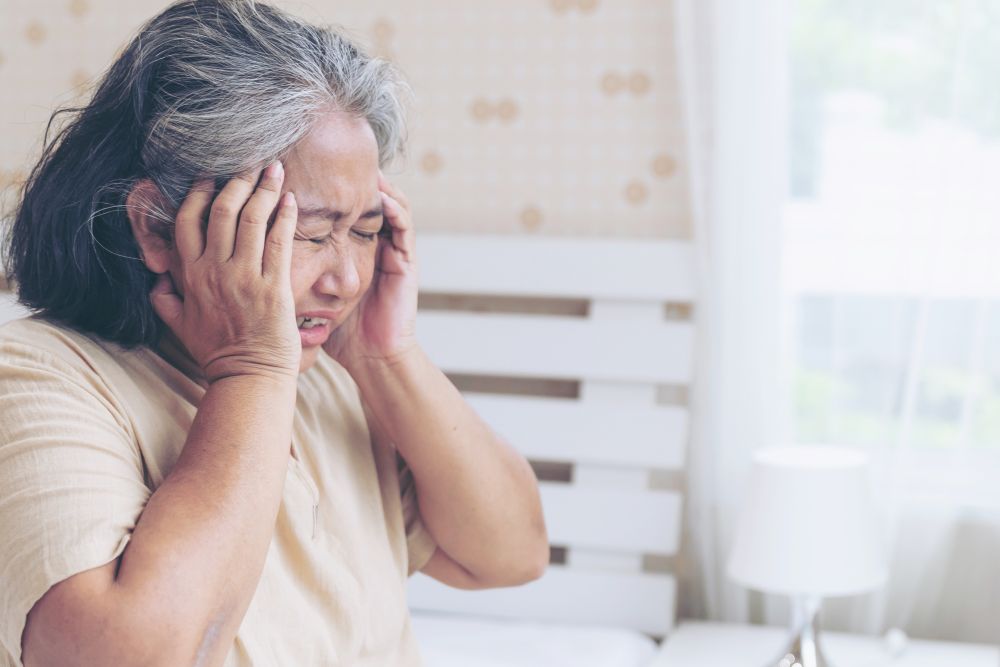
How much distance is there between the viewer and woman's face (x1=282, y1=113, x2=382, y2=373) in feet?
3.58

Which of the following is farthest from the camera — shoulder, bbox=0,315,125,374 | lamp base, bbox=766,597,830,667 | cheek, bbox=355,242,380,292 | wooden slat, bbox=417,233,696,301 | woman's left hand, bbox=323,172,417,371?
wooden slat, bbox=417,233,696,301

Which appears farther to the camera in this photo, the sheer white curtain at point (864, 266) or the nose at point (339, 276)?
the sheer white curtain at point (864, 266)

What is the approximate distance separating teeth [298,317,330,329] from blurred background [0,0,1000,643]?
113 cm

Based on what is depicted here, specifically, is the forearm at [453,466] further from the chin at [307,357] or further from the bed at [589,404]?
the bed at [589,404]

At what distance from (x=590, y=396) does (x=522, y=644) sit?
522mm

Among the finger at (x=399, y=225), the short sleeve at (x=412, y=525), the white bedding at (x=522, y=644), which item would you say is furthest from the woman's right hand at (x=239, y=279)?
the white bedding at (x=522, y=644)

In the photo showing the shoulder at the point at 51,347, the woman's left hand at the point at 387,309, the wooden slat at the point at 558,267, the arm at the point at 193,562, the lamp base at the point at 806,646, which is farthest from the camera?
the wooden slat at the point at 558,267

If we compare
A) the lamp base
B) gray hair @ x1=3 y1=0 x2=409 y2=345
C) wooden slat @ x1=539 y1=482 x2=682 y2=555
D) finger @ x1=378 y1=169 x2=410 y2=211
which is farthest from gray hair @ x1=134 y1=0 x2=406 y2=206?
wooden slat @ x1=539 y1=482 x2=682 y2=555

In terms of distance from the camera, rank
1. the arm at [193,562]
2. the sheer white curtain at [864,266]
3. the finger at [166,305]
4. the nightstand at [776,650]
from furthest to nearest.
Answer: the sheer white curtain at [864,266] < the nightstand at [776,650] < the finger at [166,305] < the arm at [193,562]

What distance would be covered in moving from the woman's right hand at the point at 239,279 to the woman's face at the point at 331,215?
48 mm

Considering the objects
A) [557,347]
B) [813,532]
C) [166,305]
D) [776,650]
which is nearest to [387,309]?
[166,305]

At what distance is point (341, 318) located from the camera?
1.19 meters

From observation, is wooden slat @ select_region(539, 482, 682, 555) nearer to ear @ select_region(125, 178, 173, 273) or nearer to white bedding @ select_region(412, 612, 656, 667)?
white bedding @ select_region(412, 612, 656, 667)

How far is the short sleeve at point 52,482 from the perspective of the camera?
85 centimetres
